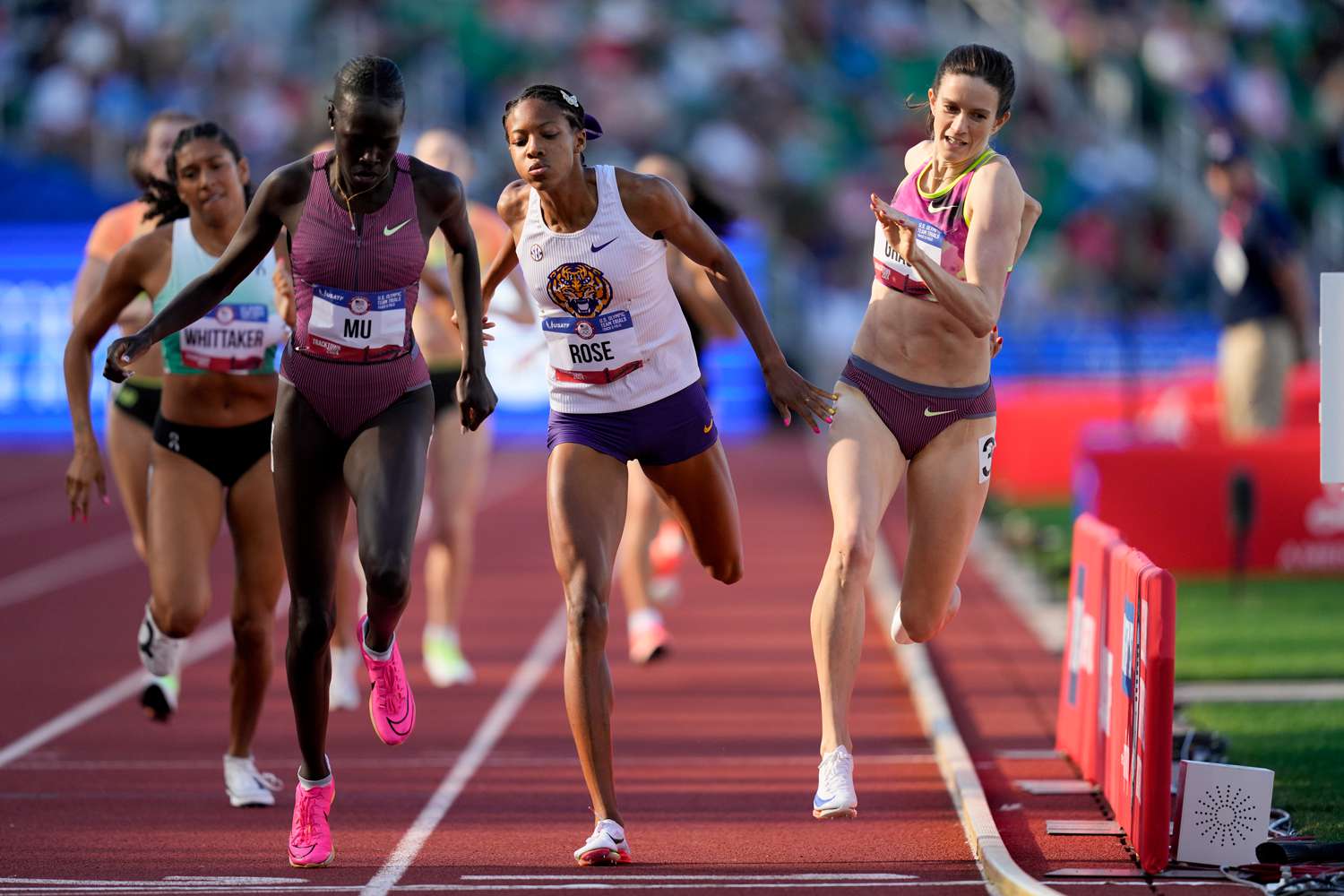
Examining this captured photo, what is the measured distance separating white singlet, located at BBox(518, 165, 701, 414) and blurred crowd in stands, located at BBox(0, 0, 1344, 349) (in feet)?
60.4

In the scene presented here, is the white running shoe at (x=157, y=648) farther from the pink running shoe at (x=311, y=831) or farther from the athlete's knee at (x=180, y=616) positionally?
the pink running shoe at (x=311, y=831)

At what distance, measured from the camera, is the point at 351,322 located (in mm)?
6113

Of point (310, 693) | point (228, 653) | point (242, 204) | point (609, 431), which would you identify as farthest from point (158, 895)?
point (228, 653)

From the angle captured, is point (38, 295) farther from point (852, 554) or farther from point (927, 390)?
point (852, 554)

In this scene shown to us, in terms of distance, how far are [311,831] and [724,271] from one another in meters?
2.09

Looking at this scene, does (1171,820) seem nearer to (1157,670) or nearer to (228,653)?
(1157,670)

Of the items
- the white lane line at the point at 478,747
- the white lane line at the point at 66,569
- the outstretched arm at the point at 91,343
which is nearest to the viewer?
the white lane line at the point at 478,747

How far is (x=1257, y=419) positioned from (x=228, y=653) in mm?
7575

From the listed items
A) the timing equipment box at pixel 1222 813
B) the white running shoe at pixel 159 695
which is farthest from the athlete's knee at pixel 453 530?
the timing equipment box at pixel 1222 813

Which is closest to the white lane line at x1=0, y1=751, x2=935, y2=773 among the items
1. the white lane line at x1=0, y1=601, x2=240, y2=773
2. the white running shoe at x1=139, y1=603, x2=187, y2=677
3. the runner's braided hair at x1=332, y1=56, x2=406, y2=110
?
the white lane line at x1=0, y1=601, x2=240, y2=773

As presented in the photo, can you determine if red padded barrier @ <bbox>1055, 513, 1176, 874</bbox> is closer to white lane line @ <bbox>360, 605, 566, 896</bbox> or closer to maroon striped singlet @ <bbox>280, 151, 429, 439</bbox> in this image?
white lane line @ <bbox>360, 605, 566, 896</bbox>

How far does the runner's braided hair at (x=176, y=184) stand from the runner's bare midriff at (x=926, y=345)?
238 centimetres

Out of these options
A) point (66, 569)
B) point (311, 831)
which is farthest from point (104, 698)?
point (66, 569)

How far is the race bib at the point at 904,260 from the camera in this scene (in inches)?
251
